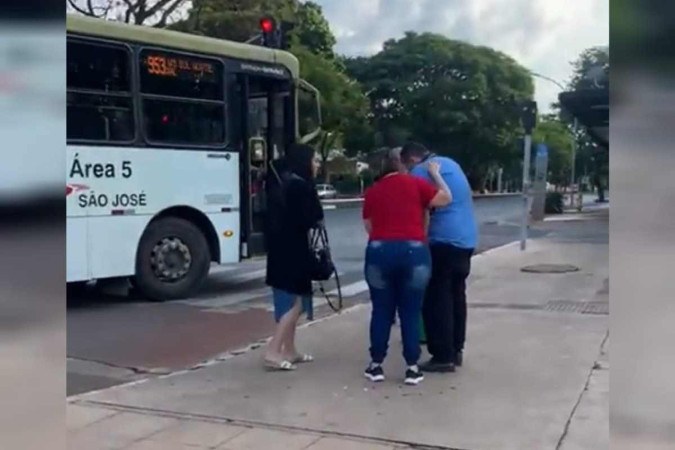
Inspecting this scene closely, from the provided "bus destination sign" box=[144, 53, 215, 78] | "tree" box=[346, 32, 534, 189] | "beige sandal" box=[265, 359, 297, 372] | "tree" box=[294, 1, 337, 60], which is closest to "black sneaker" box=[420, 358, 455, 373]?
"beige sandal" box=[265, 359, 297, 372]

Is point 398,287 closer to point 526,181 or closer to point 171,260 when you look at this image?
point 171,260

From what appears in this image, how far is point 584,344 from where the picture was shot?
6809 millimetres

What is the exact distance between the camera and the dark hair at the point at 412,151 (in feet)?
18.2

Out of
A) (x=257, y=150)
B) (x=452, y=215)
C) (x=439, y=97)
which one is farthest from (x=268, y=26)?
(x=452, y=215)

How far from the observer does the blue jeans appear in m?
5.37

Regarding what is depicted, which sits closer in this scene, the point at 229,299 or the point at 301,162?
the point at 301,162

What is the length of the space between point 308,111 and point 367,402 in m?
5.62

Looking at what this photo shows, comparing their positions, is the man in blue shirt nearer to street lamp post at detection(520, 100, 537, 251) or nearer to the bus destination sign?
street lamp post at detection(520, 100, 537, 251)

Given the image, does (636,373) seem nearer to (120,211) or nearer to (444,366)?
(444,366)

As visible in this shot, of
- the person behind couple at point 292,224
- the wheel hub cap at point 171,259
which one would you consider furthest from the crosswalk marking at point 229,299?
the person behind couple at point 292,224

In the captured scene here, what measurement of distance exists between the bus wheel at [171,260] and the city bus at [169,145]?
12mm

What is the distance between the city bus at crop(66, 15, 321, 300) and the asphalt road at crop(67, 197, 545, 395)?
44 cm

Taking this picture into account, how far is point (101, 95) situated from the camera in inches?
334

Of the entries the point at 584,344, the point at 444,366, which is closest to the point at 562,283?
the point at 584,344
